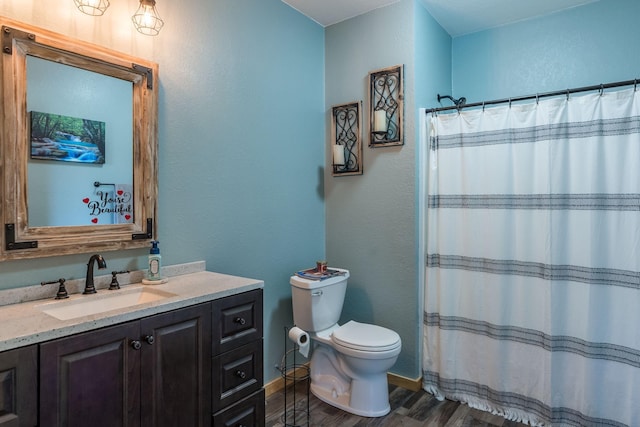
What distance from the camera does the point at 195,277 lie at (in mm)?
1898

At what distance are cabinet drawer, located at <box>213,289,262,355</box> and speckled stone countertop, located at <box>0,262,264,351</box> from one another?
38 millimetres

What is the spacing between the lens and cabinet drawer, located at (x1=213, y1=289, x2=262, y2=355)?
1560 millimetres

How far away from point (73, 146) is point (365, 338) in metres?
1.82

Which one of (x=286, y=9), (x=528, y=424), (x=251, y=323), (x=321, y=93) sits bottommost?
(x=528, y=424)

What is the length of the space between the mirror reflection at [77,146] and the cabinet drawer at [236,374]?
802 mm

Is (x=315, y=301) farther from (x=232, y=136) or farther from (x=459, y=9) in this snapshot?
(x=459, y=9)

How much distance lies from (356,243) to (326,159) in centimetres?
71

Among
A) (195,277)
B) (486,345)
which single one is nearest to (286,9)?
(195,277)

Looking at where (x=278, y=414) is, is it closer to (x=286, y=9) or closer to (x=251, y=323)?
(x=251, y=323)

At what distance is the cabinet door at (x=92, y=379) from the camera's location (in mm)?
1091

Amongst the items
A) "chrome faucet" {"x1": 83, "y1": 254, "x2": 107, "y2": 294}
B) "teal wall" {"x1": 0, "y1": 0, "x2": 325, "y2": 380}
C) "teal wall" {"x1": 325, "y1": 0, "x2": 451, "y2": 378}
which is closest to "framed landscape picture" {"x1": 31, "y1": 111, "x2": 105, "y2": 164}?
"teal wall" {"x1": 0, "y1": 0, "x2": 325, "y2": 380}

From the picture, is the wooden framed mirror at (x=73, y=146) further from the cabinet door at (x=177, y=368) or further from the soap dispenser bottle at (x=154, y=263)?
the cabinet door at (x=177, y=368)

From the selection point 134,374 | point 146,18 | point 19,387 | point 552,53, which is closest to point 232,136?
point 146,18

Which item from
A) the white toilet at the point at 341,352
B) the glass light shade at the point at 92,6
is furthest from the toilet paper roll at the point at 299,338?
the glass light shade at the point at 92,6
